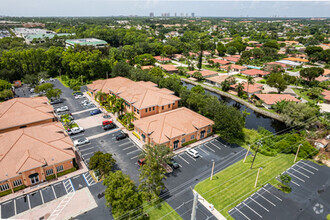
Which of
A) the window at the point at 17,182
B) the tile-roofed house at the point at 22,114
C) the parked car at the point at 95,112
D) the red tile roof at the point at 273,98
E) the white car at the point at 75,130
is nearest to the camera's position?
the window at the point at 17,182

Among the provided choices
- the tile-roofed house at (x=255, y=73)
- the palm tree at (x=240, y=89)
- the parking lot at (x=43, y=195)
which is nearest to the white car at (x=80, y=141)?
the parking lot at (x=43, y=195)

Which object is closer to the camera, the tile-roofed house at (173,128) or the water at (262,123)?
the tile-roofed house at (173,128)

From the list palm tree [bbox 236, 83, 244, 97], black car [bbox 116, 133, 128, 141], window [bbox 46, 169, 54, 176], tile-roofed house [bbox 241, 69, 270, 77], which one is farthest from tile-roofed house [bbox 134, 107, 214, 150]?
tile-roofed house [bbox 241, 69, 270, 77]

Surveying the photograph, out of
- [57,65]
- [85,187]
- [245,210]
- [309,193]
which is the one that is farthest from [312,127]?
[57,65]

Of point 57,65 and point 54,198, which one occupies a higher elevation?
point 57,65

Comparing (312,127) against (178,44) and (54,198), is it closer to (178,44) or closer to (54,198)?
(54,198)

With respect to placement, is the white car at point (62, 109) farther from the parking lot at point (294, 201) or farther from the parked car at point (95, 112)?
the parking lot at point (294, 201)

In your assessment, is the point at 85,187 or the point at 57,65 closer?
the point at 85,187
